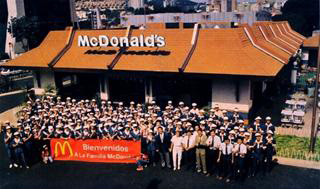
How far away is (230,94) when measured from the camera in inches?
914

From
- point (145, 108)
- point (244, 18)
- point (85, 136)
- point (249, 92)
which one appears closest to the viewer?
point (85, 136)

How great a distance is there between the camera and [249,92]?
2280 cm

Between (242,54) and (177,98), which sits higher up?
(242,54)

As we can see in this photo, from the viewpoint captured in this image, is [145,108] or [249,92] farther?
[145,108]

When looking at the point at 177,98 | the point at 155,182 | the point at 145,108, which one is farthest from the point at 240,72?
the point at 155,182

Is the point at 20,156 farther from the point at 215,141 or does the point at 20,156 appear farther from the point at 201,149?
the point at 215,141

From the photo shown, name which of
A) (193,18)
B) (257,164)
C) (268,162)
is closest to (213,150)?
(257,164)

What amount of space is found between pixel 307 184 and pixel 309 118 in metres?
11.7

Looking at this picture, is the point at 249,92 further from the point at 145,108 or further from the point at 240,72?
the point at 145,108

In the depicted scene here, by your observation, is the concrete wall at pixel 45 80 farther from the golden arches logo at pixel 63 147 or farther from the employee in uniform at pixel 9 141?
the golden arches logo at pixel 63 147

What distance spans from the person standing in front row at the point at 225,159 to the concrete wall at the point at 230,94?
7.80 metres

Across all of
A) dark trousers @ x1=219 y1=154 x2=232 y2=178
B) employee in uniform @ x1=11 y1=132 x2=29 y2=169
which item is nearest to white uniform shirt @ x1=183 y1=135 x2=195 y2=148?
dark trousers @ x1=219 y1=154 x2=232 y2=178

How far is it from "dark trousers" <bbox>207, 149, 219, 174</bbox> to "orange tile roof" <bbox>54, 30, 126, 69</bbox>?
12188mm

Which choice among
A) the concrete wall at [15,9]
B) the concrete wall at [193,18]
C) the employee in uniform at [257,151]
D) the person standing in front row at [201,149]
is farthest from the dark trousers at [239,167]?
the concrete wall at [193,18]
